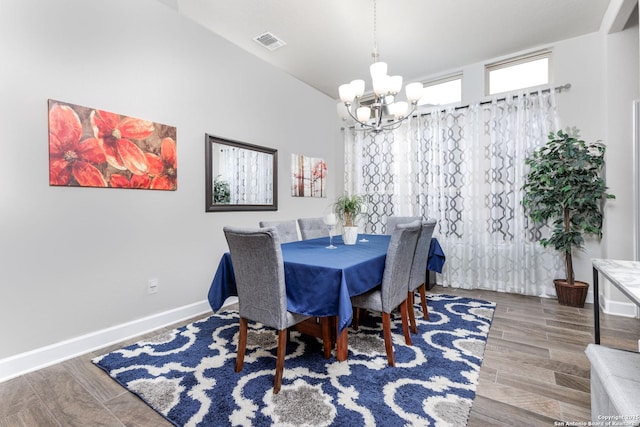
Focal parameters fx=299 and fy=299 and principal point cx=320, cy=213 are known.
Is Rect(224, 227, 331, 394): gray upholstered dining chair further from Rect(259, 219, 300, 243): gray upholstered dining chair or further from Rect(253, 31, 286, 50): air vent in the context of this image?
Rect(253, 31, 286, 50): air vent

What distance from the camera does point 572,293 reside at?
3.15 meters

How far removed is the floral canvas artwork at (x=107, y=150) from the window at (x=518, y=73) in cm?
397

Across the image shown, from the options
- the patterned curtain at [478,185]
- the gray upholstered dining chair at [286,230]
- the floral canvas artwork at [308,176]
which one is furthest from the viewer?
the floral canvas artwork at [308,176]

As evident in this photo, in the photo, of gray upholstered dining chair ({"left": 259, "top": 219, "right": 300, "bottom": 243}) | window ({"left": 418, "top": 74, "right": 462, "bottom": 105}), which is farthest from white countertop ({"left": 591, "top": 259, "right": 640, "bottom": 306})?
window ({"left": 418, "top": 74, "right": 462, "bottom": 105})

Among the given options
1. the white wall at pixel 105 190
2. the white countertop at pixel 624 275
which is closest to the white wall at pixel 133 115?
the white wall at pixel 105 190

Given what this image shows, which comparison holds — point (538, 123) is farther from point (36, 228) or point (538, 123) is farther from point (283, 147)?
point (36, 228)

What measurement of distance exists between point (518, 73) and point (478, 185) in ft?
4.91

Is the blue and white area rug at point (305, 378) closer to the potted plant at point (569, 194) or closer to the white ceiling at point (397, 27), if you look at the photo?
the potted plant at point (569, 194)

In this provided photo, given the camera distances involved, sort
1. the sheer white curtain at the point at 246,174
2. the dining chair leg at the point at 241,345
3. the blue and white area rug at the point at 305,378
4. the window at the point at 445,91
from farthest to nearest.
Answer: the window at the point at 445,91, the sheer white curtain at the point at 246,174, the dining chair leg at the point at 241,345, the blue and white area rug at the point at 305,378

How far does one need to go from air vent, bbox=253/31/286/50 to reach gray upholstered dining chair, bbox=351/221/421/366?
2.64 meters

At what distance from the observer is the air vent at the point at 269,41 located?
329 centimetres

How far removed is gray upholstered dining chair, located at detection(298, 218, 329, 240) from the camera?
331 cm

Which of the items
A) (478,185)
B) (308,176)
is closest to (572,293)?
(478,185)

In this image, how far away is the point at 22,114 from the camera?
1.98 metres
